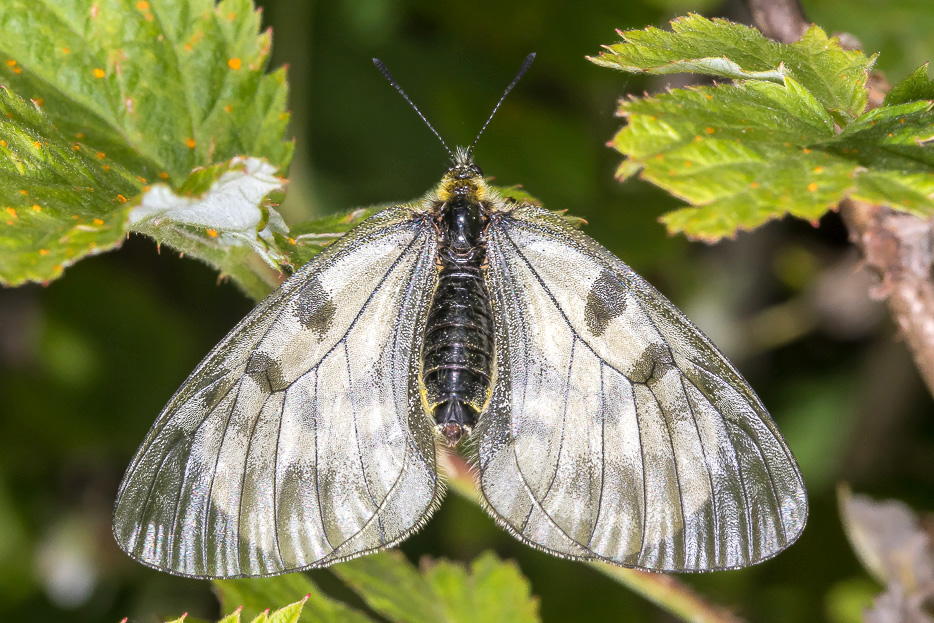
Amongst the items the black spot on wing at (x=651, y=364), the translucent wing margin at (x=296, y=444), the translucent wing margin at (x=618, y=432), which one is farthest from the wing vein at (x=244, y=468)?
the black spot on wing at (x=651, y=364)

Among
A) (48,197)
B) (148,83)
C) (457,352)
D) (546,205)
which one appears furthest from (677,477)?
(546,205)

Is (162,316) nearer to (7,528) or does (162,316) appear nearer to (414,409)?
(7,528)

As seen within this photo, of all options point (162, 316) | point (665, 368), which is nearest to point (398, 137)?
point (162, 316)

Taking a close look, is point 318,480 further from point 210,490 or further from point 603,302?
point 603,302

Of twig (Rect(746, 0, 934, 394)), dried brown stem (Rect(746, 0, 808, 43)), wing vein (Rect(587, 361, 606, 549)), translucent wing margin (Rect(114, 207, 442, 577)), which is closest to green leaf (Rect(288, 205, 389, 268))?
translucent wing margin (Rect(114, 207, 442, 577))

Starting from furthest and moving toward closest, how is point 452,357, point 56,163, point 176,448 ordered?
point 452,357 < point 176,448 < point 56,163

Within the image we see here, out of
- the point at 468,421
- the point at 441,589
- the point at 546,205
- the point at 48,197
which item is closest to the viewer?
the point at 48,197

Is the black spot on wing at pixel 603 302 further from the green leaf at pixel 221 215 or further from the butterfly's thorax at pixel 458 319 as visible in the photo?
the green leaf at pixel 221 215
